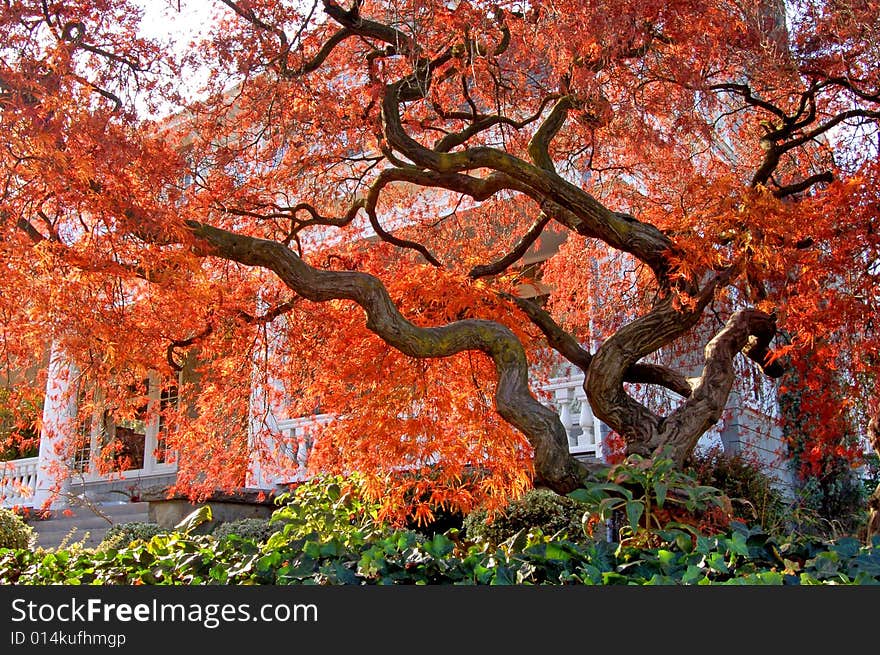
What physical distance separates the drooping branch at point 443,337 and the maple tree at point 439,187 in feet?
0.05

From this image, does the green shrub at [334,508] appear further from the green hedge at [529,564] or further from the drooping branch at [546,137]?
the drooping branch at [546,137]

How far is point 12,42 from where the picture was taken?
5.02 metres

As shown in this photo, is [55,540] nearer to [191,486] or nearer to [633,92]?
[191,486]

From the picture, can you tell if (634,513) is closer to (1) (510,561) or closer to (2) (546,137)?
(1) (510,561)

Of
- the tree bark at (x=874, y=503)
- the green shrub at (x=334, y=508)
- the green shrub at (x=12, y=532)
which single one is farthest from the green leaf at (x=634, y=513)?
the green shrub at (x=12, y=532)

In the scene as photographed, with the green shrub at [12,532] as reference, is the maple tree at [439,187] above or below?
above

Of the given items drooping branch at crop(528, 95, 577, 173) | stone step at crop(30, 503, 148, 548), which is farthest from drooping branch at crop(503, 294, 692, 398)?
stone step at crop(30, 503, 148, 548)

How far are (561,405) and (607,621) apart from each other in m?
7.32

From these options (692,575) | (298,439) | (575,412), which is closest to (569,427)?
(575,412)

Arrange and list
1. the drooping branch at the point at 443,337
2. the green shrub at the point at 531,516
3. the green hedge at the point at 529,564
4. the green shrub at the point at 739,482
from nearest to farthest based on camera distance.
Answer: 1. the green hedge at the point at 529,564
2. the drooping branch at the point at 443,337
3. the green shrub at the point at 531,516
4. the green shrub at the point at 739,482

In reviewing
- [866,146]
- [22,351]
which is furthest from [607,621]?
[866,146]

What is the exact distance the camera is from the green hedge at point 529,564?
10.3 feet

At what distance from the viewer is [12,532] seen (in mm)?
9938

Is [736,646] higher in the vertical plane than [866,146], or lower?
lower
